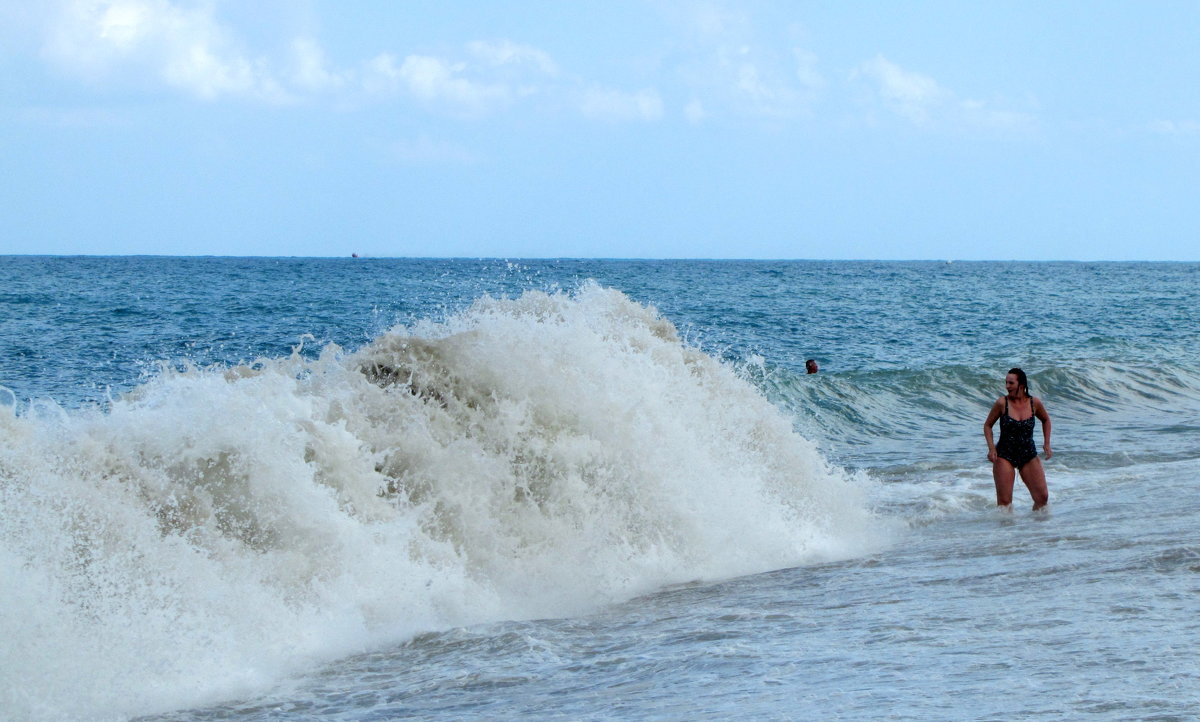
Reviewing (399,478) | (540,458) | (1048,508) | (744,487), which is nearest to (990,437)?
(1048,508)

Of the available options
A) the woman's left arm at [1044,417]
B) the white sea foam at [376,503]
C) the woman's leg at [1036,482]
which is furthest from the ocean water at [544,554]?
the woman's left arm at [1044,417]

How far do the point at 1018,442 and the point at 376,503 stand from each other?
570 cm

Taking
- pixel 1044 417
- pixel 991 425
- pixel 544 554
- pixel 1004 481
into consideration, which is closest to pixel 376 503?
pixel 544 554

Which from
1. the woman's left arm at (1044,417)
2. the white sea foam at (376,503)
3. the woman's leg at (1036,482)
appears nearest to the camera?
the white sea foam at (376,503)

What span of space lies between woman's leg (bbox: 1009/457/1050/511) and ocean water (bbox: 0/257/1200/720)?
197mm

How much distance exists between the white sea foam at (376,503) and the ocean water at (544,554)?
0.02 meters

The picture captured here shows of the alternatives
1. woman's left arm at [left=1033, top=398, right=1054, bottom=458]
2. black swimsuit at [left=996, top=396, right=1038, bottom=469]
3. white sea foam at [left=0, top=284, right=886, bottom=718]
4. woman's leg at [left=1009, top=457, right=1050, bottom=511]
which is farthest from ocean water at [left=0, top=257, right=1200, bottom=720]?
woman's left arm at [left=1033, top=398, right=1054, bottom=458]

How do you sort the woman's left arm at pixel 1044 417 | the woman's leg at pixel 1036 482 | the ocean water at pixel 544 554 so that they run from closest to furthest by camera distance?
1. the ocean water at pixel 544 554
2. the woman's leg at pixel 1036 482
3. the woman's left arm at pixel 1044 417

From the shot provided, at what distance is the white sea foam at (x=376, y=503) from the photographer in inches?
201

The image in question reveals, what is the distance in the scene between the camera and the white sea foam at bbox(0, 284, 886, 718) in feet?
16.8

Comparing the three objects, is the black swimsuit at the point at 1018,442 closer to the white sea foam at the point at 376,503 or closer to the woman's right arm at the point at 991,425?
the woman's right arm at the point at 991,425

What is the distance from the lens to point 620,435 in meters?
8.10

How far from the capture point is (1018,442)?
9391mm

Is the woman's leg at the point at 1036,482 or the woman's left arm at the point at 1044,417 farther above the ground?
the woman's left arm at the point at 1044,417
